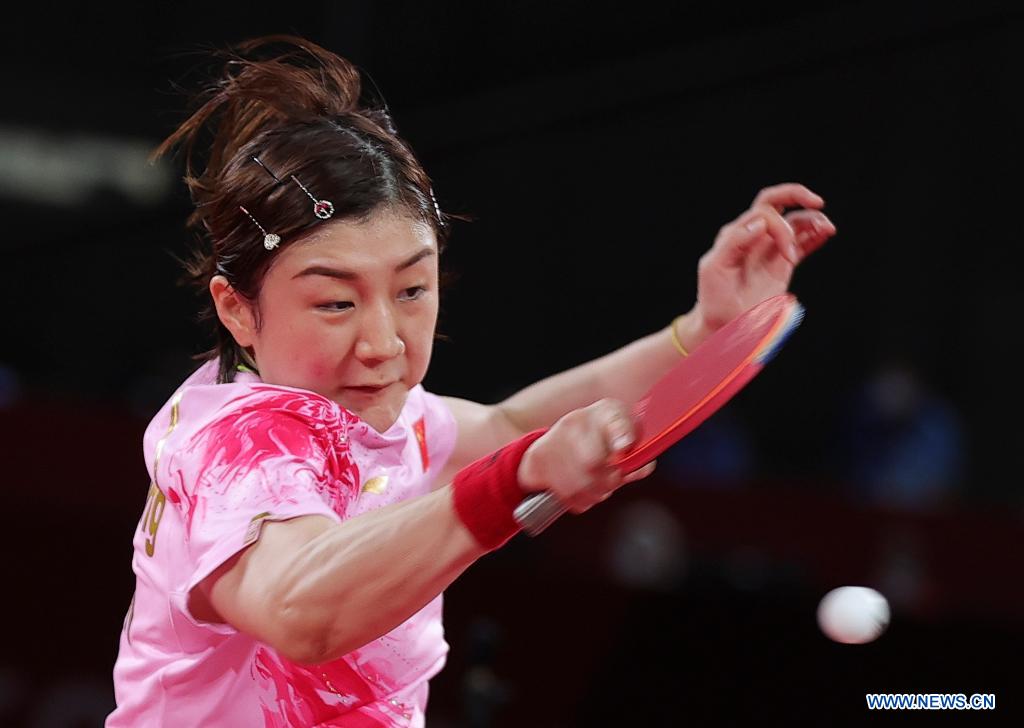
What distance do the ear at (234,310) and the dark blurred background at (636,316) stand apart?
895mm

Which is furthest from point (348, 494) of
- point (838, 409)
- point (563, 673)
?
point (838, 409)

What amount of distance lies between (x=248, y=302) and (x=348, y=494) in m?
0.33

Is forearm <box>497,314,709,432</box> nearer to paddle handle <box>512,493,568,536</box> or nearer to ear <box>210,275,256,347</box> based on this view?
ear <box>210,275,256,347</box>

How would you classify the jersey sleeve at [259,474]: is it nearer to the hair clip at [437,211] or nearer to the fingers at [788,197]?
the hair clip at [437,211]

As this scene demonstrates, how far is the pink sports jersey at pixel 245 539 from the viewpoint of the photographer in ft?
5.56

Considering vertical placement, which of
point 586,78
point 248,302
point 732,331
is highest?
point 586,78

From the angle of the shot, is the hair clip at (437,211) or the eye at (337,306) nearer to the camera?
the eye at (337,306)

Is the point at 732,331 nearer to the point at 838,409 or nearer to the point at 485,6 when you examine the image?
the point at 485,6

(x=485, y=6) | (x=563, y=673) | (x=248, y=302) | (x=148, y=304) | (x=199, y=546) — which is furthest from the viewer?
(x=148, y=304)

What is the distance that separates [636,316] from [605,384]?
7.22 metres

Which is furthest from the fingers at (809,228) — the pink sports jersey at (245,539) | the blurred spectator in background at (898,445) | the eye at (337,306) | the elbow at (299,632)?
the blurred spectator in background at (898,445)

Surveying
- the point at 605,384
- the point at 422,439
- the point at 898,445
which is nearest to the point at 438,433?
the point at 422,439

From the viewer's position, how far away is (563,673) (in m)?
4.75

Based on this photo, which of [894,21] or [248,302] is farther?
[894,21]
